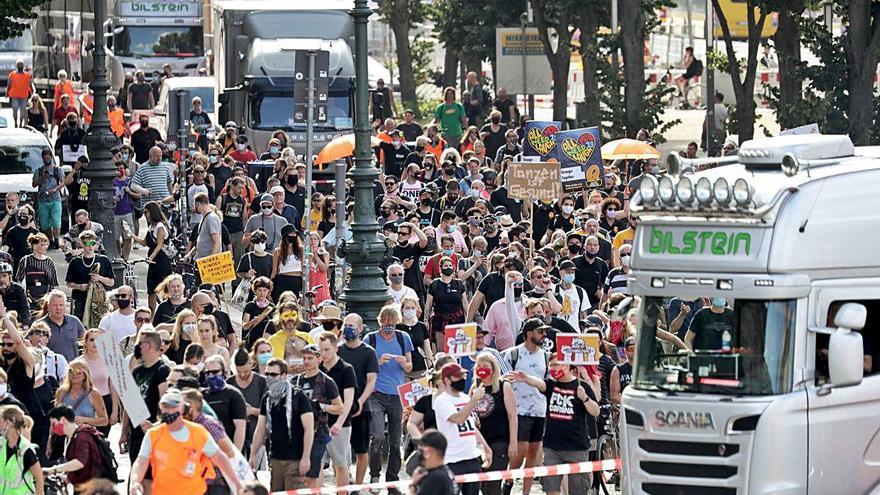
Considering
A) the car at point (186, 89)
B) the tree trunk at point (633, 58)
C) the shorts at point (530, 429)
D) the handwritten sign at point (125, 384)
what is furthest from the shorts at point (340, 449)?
the car at point (186, 89)

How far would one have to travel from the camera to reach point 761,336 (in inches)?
534

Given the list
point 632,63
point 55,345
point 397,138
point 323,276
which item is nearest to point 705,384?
point 55,345

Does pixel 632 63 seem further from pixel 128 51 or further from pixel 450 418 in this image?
pixel 450 418

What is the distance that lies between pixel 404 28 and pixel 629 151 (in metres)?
25.7

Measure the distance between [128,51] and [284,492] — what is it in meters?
36.7

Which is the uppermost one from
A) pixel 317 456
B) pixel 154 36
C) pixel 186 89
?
pixel 154 36

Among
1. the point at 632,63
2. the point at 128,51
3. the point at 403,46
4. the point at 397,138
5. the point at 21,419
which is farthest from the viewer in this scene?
the point at 403,46

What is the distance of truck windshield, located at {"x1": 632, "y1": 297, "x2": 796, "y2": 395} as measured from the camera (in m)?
13.5

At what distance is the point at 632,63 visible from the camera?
40.2 m

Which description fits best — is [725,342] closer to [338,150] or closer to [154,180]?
[338,150]

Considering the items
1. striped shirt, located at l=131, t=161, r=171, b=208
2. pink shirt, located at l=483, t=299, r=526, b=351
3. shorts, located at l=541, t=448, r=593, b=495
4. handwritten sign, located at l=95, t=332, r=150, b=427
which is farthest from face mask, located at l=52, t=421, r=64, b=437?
striped shirt, located at l=131, t=161, r=171, b=208

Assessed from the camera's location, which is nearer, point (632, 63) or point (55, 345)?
point (55, 345)

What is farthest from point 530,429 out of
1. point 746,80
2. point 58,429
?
point 746,80

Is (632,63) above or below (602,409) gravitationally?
above
